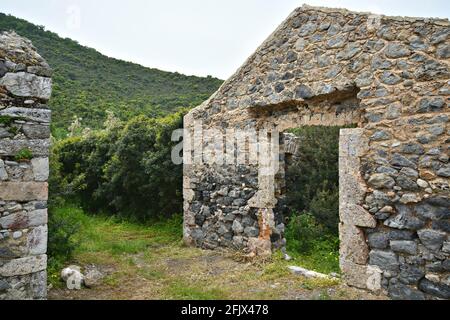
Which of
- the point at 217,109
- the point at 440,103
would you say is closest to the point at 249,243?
the point at 217,109

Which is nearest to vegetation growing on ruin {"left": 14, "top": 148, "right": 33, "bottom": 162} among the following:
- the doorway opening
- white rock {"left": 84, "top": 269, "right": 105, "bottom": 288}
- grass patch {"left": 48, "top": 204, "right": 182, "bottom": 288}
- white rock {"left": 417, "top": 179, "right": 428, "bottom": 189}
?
grass patch {"left": 48, "top": 204, "right": 182, "bottom": 288}

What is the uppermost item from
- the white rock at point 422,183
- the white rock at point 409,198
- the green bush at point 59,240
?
the white rock at point 422,183

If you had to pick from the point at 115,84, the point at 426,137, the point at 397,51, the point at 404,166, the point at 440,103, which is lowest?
the point at 404,166

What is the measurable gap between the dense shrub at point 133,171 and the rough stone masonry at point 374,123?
3.57m

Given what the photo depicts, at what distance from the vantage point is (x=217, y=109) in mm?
7059

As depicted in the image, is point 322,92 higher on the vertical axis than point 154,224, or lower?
higher

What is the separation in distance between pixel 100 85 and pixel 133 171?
16783mm

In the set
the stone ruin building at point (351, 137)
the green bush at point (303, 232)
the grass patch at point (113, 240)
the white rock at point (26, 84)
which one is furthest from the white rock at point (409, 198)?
the white rock at point (26, 84)

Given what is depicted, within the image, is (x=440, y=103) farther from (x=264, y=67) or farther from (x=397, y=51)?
(x=264, y=67)

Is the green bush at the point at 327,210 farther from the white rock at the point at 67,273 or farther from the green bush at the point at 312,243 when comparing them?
the white rock at the point at 67,273

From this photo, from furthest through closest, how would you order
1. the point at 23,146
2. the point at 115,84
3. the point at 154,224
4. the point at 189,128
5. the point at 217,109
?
the point at 115,84
the point at 154,224
the point at 189,128
the point at 217,109
the point at 23,146

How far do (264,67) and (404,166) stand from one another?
287 cm

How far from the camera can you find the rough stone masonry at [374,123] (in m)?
4.14

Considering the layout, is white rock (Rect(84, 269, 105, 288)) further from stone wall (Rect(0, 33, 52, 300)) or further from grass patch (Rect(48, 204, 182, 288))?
stone wall (Rect(0, 33, 52, 300))
